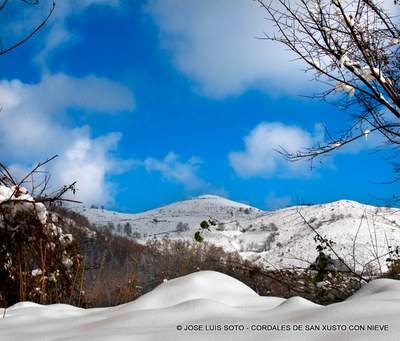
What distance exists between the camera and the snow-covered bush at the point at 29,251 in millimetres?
3631

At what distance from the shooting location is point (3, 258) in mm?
3754

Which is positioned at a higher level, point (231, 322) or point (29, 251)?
point (29, 251)

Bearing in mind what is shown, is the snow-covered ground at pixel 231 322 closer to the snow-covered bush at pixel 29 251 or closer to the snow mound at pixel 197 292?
the snow mound at pixel 197 292

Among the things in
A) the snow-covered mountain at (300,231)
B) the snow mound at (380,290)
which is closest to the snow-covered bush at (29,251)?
the snow-covered mountain at (300,231)

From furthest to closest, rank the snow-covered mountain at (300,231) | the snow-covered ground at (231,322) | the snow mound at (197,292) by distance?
the snow-covered mountain at (300,231) → the snow mound at (197,292) → the snow-covered ground at (231,322)

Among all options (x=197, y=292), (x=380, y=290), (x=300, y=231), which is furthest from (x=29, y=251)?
(x=300, y=231)

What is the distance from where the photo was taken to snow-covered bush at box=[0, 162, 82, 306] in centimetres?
363

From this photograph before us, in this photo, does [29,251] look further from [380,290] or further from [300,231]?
[300,231]

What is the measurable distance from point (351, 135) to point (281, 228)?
243ft

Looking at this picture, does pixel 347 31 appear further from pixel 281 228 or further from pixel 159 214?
pixel 159 214

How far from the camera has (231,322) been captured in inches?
56.9

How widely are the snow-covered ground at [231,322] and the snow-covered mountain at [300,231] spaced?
220 centimetres

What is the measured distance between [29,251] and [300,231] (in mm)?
61418

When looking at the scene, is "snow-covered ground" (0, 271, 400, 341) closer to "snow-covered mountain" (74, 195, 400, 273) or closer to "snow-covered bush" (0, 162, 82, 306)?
"snow-covered bush" (0, 162, 82, 306)
